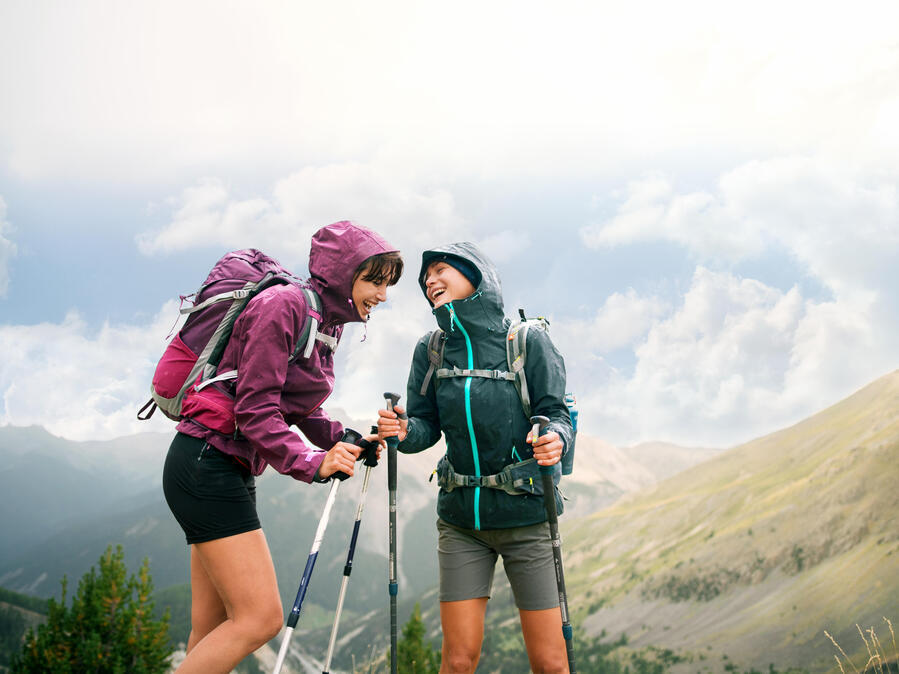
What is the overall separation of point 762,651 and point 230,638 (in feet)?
44.7

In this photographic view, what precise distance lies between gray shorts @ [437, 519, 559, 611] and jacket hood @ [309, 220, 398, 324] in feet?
4.13

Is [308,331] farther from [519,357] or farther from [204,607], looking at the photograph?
[204,607]

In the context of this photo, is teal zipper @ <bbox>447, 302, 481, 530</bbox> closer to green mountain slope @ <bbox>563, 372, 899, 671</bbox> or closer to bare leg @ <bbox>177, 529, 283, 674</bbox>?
bare leg @ <bbox>177, 529, 283, 674</bbox>

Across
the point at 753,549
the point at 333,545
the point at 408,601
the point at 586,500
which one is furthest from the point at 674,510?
the point at 333,545

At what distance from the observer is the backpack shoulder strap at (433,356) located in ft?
11.2

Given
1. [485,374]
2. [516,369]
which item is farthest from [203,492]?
[516,369]

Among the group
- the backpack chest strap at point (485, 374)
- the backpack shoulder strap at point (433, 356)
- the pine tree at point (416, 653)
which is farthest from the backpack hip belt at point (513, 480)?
the pine tree at point (416, 653)

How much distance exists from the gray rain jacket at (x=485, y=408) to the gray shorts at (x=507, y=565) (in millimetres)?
75

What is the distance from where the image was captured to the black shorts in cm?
239

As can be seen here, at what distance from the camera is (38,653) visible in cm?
1474

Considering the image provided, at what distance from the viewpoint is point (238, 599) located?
2.35 meters

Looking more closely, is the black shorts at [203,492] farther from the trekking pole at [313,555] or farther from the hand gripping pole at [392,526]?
the hand gripping pole at [392,526]

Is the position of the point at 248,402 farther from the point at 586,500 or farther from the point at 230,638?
the point at 586,500

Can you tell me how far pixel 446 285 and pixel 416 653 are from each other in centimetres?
1322
